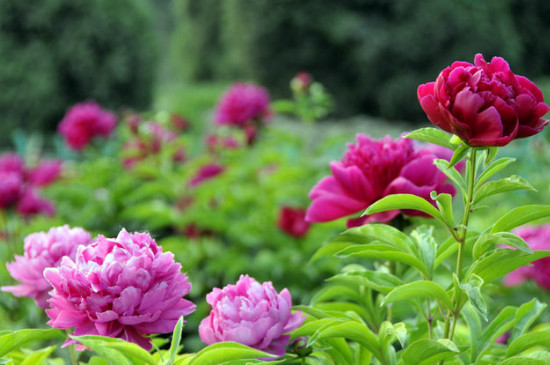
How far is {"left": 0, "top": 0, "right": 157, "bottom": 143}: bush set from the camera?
729cm

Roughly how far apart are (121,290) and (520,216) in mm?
440

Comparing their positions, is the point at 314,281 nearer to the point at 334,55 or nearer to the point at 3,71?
the point at 334,55

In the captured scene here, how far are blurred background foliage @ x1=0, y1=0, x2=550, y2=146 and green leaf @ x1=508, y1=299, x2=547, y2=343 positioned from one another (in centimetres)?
646

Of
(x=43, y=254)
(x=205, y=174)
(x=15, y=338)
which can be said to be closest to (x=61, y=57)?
(x=205, y=174)

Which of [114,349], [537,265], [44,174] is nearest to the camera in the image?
[114,349]

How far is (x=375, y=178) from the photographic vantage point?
932 millimetres

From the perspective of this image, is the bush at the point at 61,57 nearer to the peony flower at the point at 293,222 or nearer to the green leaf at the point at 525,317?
the peony flower at the point at 293,222

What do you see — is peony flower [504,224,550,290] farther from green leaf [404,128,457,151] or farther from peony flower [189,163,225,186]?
peony flower [189,163,225,186]

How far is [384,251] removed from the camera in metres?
0.77

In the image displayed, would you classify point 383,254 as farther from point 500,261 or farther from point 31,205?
point 31,205

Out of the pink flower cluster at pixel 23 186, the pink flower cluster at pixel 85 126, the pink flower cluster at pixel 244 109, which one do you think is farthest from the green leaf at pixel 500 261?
the pink flower cluster at pixel 85 126

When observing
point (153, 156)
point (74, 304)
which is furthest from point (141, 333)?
point (153, 156)

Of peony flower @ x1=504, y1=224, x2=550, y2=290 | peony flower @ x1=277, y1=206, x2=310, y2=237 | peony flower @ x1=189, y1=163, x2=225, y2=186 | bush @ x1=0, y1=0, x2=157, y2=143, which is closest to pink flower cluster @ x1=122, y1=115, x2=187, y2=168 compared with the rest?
peony flower @ x1=189, y1=163, x2=225, y2=186

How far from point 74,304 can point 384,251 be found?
0.35 meters
